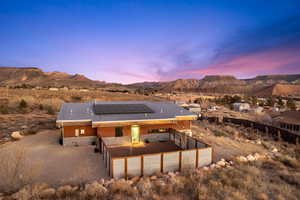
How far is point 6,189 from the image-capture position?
770cm

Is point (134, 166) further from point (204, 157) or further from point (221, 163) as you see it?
point (221, 163)

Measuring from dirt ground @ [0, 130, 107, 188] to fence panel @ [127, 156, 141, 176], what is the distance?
146 centimetres

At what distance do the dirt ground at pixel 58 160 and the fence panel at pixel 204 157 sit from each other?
591 centimetres

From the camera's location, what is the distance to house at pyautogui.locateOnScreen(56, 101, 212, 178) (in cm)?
1090

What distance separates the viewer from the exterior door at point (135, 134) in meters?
14.5

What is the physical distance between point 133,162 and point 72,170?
12.6ft

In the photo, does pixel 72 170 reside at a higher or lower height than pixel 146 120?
lower

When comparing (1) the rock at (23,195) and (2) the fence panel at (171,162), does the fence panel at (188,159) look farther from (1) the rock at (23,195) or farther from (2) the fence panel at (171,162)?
(1) the rock at (23,195)

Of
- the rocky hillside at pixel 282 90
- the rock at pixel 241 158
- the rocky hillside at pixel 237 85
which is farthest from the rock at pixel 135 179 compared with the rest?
the rocky hillside at pixel 282 90

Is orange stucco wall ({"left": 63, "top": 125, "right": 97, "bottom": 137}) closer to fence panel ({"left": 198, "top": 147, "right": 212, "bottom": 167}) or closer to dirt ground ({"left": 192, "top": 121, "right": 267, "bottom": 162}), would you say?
fence panel ({"left": 198, "top": 147, "right": 212, "bottom": 167})

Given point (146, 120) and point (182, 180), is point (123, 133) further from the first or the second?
point (182, 180)

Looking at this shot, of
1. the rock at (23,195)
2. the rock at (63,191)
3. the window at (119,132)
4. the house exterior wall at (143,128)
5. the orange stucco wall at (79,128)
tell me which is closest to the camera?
the rock at (23,195)

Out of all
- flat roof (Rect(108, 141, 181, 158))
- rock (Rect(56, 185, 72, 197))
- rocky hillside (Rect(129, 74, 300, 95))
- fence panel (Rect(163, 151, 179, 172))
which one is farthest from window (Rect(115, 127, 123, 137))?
rocky hillside (Rect(129, 74, 300, 95))

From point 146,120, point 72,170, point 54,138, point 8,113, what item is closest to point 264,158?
point 146,120
